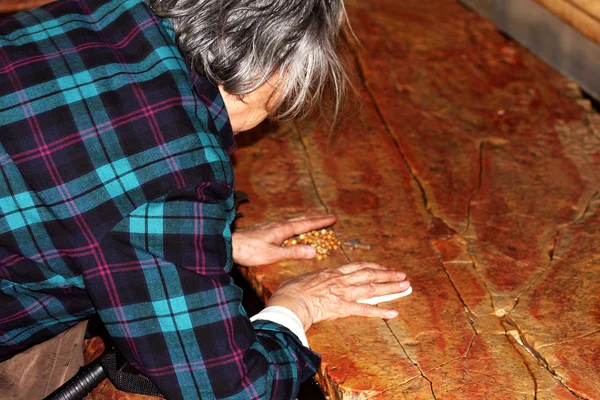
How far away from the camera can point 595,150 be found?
7.82 ft

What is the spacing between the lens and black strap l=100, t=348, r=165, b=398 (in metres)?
1.62

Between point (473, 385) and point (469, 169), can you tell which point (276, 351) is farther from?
point (469, 169)

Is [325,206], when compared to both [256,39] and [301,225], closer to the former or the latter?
[301,225]

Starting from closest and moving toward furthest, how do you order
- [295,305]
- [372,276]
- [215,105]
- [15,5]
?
1. [215,105]
2. [295,305]
3. [372,276]
4. [15,5]

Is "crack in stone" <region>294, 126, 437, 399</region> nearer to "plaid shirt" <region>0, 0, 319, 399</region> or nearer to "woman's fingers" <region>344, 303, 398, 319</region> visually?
"woman's fingers" <region>344, 303, 398, 319</region>

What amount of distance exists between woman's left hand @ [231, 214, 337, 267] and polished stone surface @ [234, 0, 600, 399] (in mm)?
34

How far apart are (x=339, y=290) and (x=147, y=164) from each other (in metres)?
0.67

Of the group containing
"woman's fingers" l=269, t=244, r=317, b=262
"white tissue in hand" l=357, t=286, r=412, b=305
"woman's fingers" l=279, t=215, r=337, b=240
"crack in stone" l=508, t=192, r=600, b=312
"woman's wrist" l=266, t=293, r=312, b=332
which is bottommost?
"crack in stone" l=508, t=192, r=600, b=312

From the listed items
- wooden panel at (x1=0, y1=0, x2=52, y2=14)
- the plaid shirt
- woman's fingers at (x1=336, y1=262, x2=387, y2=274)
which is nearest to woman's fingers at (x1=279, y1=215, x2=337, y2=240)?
woman's fingers at (x1=336, y1=262, x2=387, y2=274)

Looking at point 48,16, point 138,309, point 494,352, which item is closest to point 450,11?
point 494,352

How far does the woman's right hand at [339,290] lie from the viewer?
178 centimetres

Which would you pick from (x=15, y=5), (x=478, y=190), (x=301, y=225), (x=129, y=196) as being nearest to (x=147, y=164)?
(x=129, y=196)

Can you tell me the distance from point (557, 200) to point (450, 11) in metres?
1.21

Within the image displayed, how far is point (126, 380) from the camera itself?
5.32 ft
